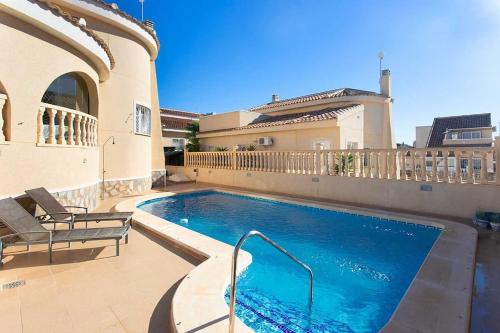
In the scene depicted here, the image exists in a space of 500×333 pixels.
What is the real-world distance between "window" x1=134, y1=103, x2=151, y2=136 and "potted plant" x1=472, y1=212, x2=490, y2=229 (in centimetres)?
1529

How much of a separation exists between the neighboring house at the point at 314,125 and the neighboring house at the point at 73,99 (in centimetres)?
713

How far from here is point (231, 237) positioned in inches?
311

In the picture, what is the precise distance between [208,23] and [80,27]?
385 inches

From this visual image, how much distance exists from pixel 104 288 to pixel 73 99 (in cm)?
867

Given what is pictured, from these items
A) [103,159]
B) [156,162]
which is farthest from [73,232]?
[156,162]

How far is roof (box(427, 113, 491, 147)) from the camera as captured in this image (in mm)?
31812

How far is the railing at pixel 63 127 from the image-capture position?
7125mm

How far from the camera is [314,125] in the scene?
1598cm

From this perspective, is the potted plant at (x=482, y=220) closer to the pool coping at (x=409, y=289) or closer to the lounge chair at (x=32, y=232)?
the pool coping at (x=409, y=289)

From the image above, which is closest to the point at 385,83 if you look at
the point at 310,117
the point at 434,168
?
Answer: the point at 310,117

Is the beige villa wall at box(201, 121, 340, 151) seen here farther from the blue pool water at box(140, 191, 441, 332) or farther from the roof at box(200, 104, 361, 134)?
the blue pool water at box(140, 191, 441, 332)

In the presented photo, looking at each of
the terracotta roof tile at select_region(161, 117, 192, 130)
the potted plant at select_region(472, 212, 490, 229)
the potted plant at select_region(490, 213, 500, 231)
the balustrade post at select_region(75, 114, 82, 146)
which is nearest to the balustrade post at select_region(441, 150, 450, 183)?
the potted plant at select_region(472, 212, 490, 229)

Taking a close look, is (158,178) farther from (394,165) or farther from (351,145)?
(394,165)

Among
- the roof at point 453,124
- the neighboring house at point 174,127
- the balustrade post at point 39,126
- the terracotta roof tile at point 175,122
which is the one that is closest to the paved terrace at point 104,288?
the balustrade post at point 39,126
